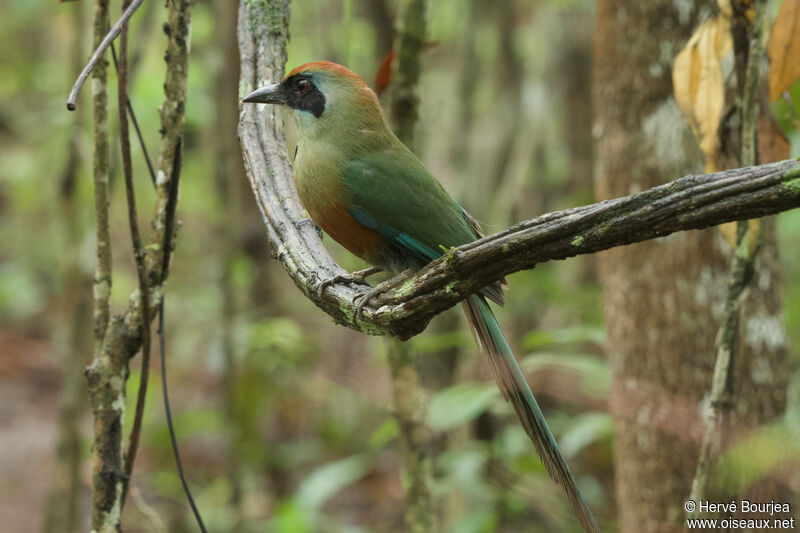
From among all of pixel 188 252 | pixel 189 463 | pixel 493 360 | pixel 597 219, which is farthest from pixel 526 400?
pixel 188 252

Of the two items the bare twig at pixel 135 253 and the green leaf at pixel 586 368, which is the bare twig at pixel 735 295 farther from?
the bare twig at pixel 135 253

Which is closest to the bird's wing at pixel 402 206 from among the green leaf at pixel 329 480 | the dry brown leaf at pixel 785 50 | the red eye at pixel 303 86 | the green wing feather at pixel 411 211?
the green wing feather at pixel 411 211

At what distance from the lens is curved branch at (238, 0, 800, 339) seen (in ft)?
4.29

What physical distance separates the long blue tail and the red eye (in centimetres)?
102

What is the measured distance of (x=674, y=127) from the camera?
325cm

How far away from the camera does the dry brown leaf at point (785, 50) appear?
2.15 m

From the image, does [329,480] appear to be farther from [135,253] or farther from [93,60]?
[93,60]

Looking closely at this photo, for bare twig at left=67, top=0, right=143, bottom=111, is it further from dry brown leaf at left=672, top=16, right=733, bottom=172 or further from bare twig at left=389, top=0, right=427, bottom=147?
dry brown leaf at left=672, top=16, right=733, bottom=172

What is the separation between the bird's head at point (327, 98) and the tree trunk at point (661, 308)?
47.9 inches

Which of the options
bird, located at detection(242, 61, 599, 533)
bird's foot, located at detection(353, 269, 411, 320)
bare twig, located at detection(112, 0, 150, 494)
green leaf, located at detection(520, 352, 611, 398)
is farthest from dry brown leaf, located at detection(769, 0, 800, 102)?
bare twig, located at detection(112, 0, 150, 494)

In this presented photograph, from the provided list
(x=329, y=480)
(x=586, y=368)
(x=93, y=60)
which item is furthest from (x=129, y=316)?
(x=329, y=480)

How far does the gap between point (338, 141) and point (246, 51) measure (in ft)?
1.48

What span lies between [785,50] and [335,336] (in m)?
5.18

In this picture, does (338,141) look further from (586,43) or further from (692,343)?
(586,43)
